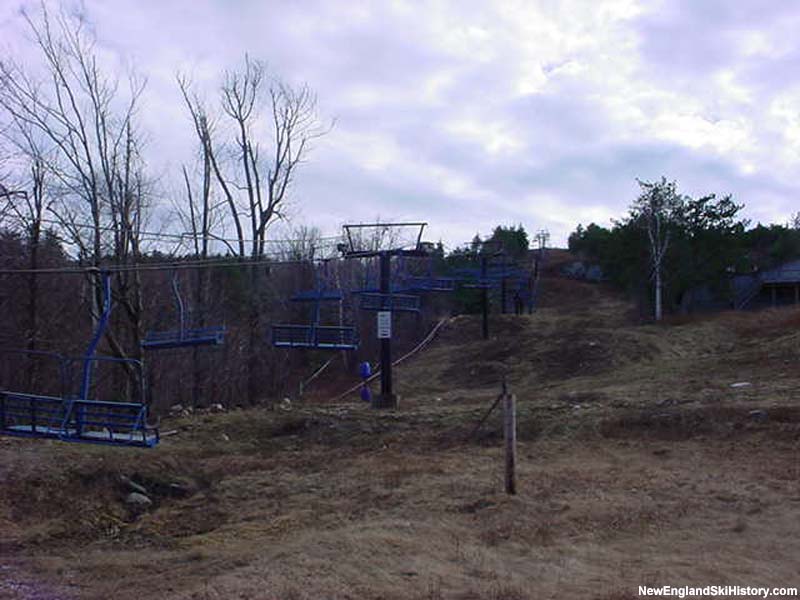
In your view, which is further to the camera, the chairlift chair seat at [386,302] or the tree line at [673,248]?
the tree line at [673,248]

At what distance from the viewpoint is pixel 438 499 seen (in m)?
10.9

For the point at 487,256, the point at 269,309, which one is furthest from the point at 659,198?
the point at 269,309

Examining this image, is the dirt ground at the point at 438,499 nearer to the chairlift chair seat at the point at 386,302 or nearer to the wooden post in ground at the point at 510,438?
the wooden post in ground at the point at 510,438

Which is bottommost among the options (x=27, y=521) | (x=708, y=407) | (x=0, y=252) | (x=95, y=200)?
(x=27, y=521)

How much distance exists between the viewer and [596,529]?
30.2 feet

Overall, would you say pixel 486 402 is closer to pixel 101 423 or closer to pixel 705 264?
pixel 101 423

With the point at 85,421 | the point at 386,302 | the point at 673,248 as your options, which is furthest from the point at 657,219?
the point at 85,421

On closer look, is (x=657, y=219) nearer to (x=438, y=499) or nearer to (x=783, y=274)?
(x=783, y=274)

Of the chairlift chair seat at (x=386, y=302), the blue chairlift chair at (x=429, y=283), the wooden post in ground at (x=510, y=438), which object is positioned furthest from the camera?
the blue chairlift chair at (x=429, y=283)

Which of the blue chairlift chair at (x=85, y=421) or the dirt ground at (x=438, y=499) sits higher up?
the blue chairlift chair at (x=85, y=421)

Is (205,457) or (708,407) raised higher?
(708,407)

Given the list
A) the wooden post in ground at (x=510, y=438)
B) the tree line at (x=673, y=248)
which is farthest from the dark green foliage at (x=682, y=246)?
the wooden post in ground at (x=510, y=438)

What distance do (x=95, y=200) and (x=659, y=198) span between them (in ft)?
85.5

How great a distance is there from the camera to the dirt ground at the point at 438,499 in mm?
7551
